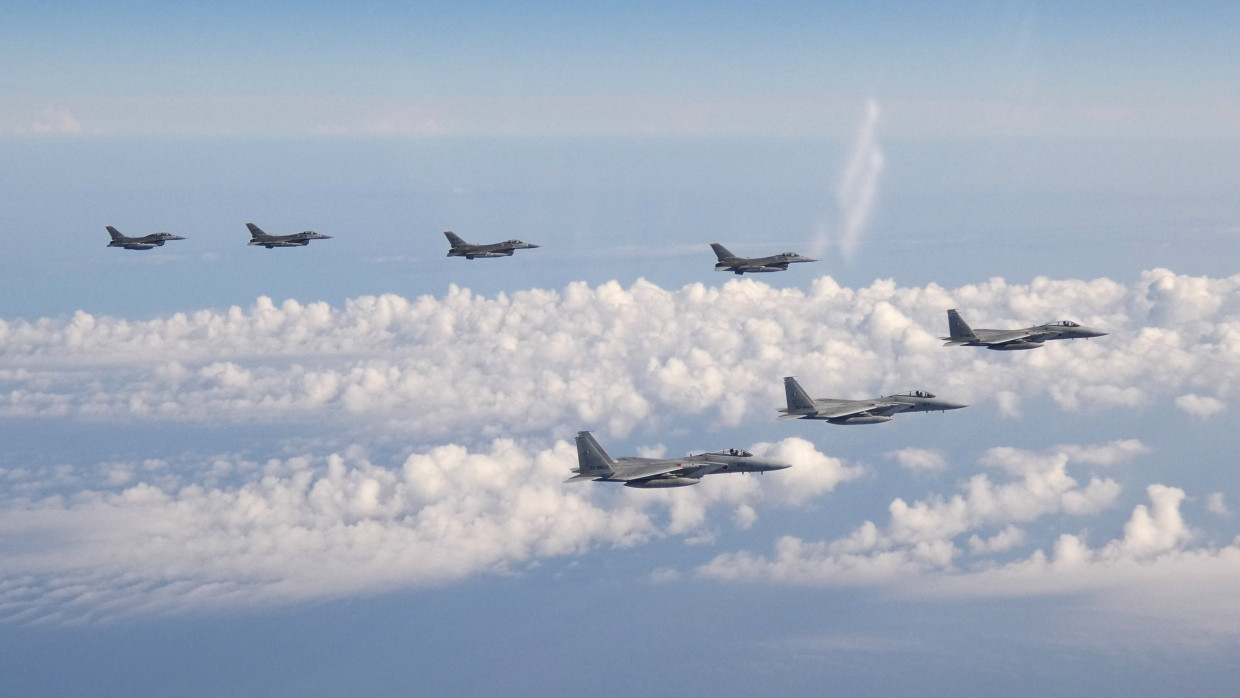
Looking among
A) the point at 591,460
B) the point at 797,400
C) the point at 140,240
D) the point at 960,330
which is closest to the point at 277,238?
the point at 140,240

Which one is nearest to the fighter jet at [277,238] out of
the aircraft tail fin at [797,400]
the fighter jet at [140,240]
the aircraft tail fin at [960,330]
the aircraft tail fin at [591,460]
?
the fighter jet at [140,240]

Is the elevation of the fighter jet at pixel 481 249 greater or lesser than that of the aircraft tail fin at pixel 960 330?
greater

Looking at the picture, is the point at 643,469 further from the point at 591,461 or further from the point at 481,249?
the point at 481,249

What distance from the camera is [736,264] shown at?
488ft

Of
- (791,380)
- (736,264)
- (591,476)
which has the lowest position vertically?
(591,476)

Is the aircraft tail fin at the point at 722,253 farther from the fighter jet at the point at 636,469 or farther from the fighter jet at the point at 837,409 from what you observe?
the fighter jet at the point at 636,469

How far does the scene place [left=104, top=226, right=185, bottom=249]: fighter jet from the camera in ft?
482

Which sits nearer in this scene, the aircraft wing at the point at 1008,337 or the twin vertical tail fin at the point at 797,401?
the twin vertical tail fin at the point at 797,401

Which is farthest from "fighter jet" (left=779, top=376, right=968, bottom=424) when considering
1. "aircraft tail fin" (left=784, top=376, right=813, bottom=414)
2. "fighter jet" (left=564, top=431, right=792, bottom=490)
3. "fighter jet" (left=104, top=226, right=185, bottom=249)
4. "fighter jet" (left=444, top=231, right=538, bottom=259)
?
"fighter jet" (left=104, top=226, right=185, bottom=249)

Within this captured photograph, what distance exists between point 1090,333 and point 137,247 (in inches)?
5143

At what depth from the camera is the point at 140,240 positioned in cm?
14938

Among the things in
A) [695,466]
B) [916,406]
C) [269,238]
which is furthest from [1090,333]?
[269,238]

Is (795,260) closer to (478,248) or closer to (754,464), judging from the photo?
(754,464)

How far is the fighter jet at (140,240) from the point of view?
147000mm
